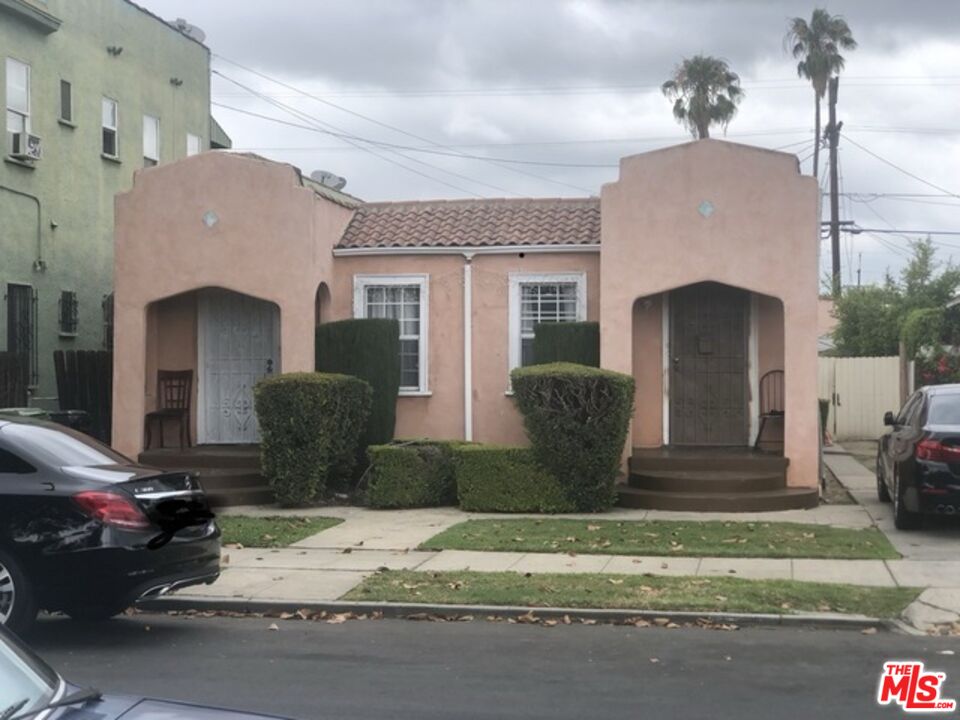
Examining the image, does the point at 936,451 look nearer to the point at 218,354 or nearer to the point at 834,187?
the point at 218,354

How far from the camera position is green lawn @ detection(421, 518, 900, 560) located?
12672 mm

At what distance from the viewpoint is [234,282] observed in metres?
18.0

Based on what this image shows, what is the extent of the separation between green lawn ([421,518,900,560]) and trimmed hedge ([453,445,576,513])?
2.70ft

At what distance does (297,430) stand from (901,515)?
24.3 ft

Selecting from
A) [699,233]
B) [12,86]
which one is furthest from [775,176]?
[12,86]

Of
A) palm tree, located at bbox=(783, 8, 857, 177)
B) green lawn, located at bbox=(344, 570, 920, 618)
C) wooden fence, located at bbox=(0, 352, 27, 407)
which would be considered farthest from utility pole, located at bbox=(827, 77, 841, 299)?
green lawn, located at bbox=(344, 570, 920, 618)

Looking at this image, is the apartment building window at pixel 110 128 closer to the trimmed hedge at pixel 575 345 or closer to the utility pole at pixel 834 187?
the trimmed hedge at pixel 575 345

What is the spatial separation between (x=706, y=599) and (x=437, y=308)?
9.32 metres

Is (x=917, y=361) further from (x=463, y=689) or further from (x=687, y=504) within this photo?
(x=463, y=689)

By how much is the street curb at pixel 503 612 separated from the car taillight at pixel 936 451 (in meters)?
3.90

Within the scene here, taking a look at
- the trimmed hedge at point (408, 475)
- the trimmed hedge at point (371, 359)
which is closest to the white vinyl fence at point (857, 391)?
the trimmed hedge at point (371, 359)

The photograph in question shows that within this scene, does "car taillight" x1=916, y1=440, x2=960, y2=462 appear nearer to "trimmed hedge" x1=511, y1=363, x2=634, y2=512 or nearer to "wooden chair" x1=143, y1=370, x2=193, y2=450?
"trimmed hedge" x1=511, y1=363, x2=634, y2=512

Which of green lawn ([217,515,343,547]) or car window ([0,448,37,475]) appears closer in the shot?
car window ([0,448,37,475])

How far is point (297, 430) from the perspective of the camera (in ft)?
53.4
